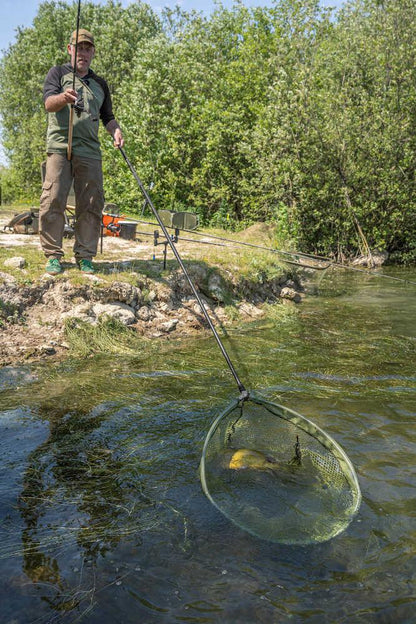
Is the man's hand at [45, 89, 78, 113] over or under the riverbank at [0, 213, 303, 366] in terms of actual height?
over

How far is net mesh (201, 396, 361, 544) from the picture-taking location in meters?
3.15

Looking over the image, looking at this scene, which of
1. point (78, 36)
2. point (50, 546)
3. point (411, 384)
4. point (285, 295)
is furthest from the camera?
point (285, 295)

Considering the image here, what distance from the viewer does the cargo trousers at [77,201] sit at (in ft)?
22.8

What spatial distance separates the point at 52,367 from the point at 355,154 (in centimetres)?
1632

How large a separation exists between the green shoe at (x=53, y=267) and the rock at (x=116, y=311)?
0.83 meters

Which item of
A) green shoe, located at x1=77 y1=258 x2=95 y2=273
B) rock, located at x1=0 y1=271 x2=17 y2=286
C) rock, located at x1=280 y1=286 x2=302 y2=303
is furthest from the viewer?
rock, located at x1=280 y1=286 x2=302 y2=303

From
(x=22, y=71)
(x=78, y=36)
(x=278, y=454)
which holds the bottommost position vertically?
(x=278, y=454)

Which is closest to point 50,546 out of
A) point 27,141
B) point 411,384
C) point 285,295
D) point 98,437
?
point 98,437

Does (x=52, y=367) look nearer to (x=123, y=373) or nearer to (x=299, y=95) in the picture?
(x=123, y=373)

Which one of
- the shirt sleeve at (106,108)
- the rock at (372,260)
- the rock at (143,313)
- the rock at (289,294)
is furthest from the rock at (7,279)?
the rock at (372,260)

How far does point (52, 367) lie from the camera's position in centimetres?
579

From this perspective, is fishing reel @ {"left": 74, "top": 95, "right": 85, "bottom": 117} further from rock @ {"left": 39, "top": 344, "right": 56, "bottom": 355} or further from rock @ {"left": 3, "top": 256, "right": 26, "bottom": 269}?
rock @ {"left": 39, "top": 344, "right": 56, "bottom": 355}

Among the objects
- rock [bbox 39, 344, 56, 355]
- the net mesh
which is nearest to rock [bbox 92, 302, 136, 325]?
rock [bbox 39, 344, 56, 355]

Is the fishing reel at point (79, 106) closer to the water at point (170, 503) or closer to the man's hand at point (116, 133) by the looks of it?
the man's hand at point (116, 133)
